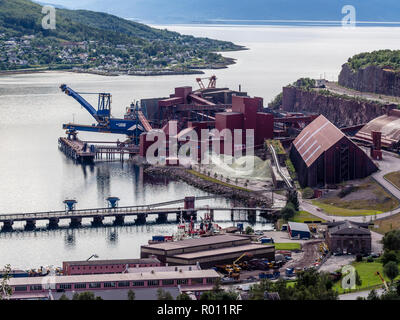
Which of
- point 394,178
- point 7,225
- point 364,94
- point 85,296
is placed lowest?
point 7,225

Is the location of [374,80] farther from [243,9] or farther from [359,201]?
[243,9]

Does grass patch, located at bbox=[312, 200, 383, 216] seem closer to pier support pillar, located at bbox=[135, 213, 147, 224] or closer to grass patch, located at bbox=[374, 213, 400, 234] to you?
A: grass patch, located at bbox=[374, 213, 400, 234]

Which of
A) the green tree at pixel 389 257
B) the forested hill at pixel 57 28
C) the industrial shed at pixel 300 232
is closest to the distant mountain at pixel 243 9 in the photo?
the forested hill at pixel 57 28

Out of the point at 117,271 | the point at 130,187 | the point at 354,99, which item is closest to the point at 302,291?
the point at 117,271

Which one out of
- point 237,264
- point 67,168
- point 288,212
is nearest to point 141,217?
point 288,212

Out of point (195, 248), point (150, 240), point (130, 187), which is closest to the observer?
point (195, 248)

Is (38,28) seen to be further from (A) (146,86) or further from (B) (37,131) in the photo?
(B) (37,131)

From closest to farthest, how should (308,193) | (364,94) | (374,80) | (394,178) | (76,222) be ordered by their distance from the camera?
(76,222), (308,193), (394,178), (364,94), (374,80)
